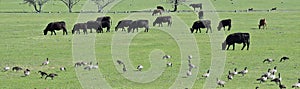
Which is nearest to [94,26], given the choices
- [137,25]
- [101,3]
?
[137,25]

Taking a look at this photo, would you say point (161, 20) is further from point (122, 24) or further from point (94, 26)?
point (94, 26)

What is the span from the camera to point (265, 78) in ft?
65.0

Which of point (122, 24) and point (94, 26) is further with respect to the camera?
point (122, 24)

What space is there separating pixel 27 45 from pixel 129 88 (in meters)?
16.4

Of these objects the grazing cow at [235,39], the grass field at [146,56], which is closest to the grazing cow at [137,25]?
the grass field at [146,56]

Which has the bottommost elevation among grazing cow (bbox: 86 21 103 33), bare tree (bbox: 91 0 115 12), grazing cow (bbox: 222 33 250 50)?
grazing cow (bbox: 222 33 250 50)

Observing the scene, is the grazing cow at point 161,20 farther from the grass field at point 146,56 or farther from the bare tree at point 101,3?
the bare tree at point 101,3

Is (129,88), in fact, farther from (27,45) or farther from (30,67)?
(27,45)

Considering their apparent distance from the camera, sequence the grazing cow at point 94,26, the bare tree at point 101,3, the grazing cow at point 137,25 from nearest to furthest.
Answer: the grazing cow at point 137,25
the grazing cow at point 94,26
the bare tree at point 101,3

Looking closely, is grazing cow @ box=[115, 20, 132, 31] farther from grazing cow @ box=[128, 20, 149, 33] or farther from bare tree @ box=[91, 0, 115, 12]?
bare tree @ box=[91, 0, 115, 12]

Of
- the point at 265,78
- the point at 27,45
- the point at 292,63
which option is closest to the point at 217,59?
the point at 292,63

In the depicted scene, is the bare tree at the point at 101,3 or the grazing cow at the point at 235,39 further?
the bare tree at the point at 101,3

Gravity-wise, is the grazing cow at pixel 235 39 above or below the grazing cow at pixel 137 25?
below

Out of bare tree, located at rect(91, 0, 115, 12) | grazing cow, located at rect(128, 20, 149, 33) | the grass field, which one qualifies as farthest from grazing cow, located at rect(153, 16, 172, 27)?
bare tree, located at rect(91, 0, 115, 12)
